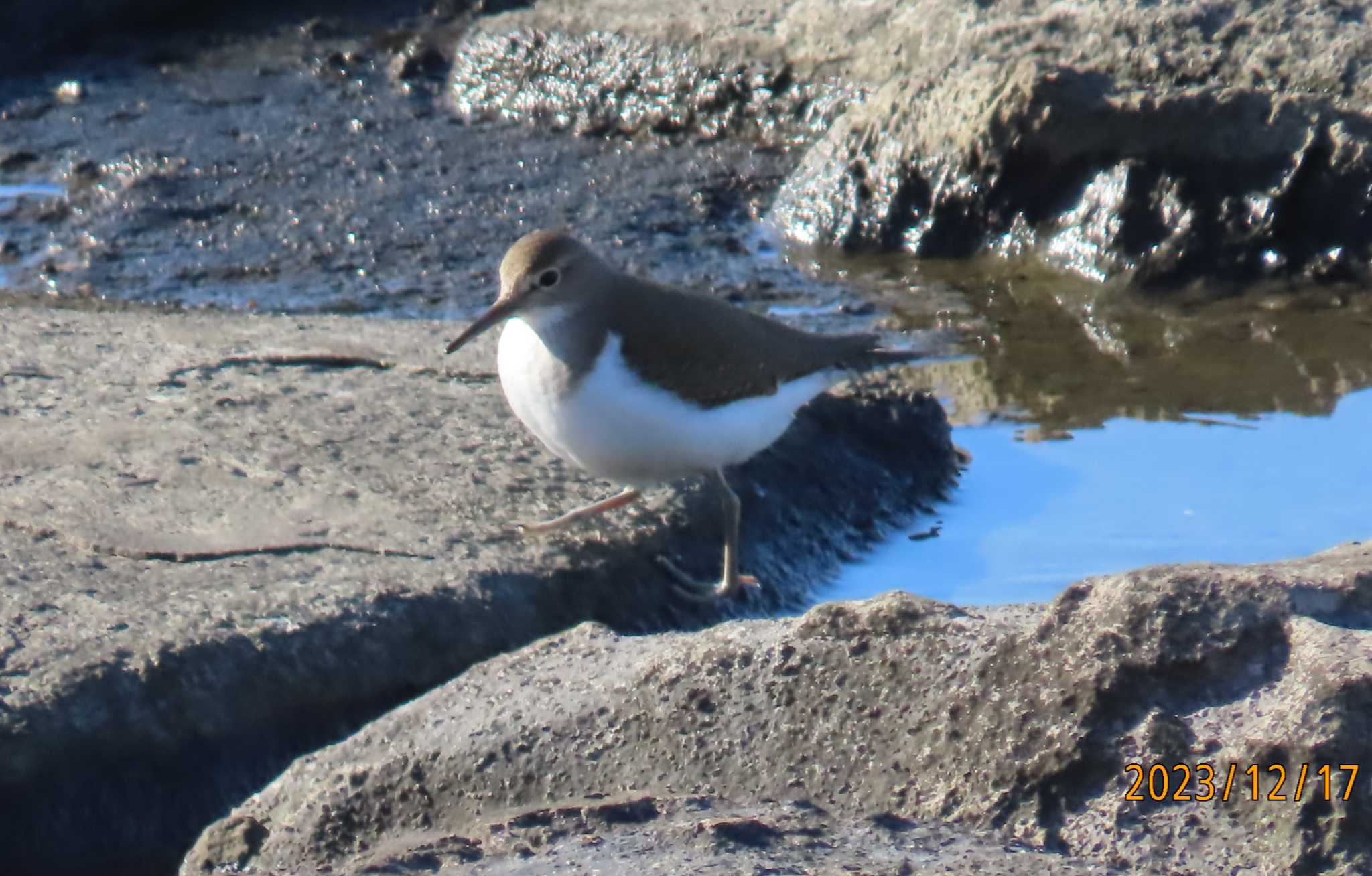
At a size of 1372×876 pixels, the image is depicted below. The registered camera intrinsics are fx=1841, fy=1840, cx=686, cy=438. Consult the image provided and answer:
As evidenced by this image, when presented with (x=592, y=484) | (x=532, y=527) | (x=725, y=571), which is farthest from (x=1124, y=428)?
(x=532, y=527)

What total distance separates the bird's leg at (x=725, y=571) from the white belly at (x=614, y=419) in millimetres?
87

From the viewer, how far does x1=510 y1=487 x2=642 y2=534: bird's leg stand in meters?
4.37

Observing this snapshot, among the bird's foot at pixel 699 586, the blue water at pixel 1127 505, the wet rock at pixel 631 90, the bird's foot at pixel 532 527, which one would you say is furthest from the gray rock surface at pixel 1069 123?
the bird's foot at pixel 532 527

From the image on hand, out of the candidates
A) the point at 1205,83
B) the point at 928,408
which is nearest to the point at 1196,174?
the point at 1205,83

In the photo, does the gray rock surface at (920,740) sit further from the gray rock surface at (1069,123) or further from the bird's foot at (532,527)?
the gray rock surface at (1069,123)

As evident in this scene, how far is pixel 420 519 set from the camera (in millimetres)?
4301

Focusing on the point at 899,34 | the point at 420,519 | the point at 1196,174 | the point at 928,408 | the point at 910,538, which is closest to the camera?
the point at 420,519

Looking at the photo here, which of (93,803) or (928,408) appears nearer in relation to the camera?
(93,803)

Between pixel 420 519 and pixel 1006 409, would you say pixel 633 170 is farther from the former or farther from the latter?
pixel 420 519

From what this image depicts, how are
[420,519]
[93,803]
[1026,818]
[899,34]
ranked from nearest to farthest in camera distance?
1. [1026,818]
2. [93,803]
3. [420,519]
4. [899,34]

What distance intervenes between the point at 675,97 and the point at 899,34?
1161 millimetres

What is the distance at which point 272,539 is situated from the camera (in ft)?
13.4

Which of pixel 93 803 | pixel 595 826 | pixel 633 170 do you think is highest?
pixel 633 170

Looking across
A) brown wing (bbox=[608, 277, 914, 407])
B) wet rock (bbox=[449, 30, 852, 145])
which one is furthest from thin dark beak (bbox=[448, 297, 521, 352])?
wet rock (bbox=[449, 30, 852, 145])
